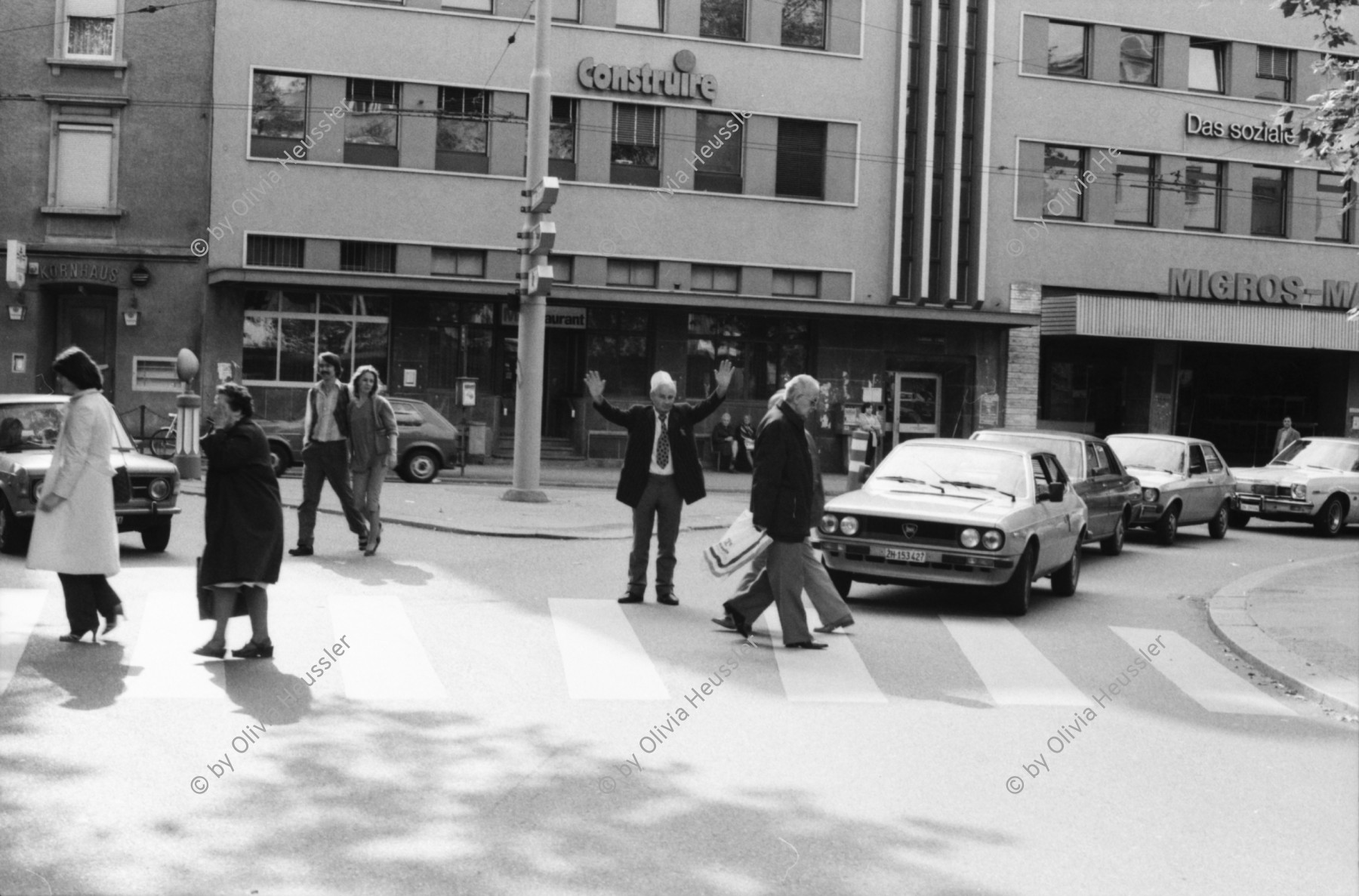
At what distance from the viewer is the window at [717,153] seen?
35.8 metres

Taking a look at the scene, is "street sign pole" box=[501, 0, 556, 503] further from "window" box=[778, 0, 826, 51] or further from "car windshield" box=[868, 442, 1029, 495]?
"window" box=[778, 0, 826, 51]

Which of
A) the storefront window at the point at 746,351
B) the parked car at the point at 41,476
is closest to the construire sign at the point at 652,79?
the storefront window at the point at 746,351

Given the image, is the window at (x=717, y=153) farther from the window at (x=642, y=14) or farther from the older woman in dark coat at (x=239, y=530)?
the older woman in dark coat at (x=239, y=530)

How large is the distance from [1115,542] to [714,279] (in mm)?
18159

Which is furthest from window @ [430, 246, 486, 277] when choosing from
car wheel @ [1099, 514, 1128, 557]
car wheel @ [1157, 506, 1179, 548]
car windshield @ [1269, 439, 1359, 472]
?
car wheel @ [1099, 514, 1128, 557]

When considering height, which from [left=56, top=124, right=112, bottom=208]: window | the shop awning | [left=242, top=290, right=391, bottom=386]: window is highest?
[left=56, top=124, right=112, bottom=208]: window

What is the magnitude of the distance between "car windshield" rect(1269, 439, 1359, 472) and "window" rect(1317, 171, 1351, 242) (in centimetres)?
1762

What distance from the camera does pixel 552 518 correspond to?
19391 millimetres

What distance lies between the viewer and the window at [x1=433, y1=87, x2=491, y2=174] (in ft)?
112

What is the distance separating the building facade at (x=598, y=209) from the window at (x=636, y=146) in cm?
5

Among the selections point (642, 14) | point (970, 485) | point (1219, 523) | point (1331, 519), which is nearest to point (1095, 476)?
point (970, 485)

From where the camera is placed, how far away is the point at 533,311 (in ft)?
70.8

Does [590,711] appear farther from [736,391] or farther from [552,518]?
[736,391]

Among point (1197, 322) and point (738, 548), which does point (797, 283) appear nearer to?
point (1197, 322)
